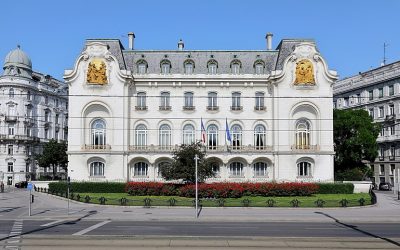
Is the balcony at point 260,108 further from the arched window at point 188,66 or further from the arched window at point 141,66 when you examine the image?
the arched window at point 141,66

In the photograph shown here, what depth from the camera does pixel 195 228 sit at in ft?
91.1

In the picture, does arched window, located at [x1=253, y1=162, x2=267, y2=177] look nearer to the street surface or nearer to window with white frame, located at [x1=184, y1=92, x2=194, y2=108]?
window with white frame, located at [x1=184, y1=92, x2=194, y2=108]

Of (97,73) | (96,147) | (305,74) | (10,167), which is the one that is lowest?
(10,167)

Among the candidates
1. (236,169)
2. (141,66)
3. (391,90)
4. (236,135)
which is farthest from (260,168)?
(391,90)

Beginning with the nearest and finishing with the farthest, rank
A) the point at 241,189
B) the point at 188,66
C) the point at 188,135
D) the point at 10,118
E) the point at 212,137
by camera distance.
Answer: the point at 241,189, the point at 212,137, the point at 188,135, the point at 188,66, the point at 10,118

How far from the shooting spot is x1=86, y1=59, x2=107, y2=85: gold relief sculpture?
6450cm

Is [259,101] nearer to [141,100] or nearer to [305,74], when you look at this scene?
[305,74]

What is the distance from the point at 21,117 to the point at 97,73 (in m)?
39.6

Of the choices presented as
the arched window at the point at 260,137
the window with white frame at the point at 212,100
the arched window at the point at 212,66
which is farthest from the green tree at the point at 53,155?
the arched window at the point at 260,137

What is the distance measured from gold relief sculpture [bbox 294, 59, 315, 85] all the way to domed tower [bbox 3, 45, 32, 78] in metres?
59.2

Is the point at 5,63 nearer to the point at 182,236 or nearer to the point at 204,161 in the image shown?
the point at 204,161

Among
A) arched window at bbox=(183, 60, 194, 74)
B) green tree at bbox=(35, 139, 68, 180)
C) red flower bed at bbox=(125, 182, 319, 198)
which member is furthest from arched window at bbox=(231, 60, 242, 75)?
green tree at bbox=(35, 139, 68, 180)

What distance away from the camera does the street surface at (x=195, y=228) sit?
2119cm

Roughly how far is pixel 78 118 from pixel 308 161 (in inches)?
1217
